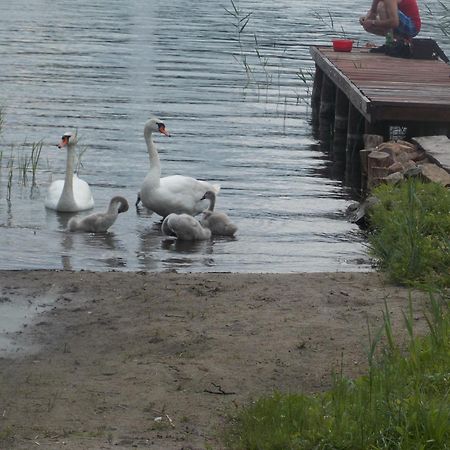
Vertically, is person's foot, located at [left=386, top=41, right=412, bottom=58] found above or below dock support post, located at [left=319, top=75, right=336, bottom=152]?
above

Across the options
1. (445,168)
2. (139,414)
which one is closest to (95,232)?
(445,168)

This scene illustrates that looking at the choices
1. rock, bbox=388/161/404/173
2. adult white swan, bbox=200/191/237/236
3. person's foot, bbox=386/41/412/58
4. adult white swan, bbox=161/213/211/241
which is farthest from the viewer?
→ person's foot, bbox=386/41/412/58

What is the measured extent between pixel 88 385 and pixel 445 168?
7522 mm

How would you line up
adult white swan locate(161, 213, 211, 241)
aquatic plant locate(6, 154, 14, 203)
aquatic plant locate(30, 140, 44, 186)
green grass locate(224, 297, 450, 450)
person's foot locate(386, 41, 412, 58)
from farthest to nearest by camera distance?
person's foot locate(386, 41, 412, 58)
aquatic plant locate(30, 140, 44, 186)
aquatic plant locate(6, 154, 14, 203)
adult white swan locate(161, 213, 211, 241)
green grass locate(224, 297, 450, 450)

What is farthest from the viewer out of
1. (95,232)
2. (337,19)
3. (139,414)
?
(337,19)

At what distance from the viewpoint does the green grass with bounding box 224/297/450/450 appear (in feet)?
17.1

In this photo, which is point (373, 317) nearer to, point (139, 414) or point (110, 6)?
point (139, 414)

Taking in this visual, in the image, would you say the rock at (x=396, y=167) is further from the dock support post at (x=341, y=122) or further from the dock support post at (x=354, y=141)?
the dock support post at (x=341, y=122)

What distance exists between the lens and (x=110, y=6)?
46000mm

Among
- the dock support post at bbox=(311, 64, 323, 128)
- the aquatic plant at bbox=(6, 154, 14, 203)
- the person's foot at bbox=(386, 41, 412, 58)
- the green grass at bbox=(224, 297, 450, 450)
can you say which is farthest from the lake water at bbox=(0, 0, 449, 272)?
the green grass at bbox=(224, 297, 450, 450)

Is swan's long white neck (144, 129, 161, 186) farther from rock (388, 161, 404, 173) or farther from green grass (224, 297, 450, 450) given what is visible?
green grass (224, 297, 450, 450)

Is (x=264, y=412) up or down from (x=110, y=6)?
up

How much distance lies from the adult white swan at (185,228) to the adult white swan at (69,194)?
1.54 metres

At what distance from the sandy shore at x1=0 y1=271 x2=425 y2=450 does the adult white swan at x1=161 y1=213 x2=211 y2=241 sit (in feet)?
8.47
